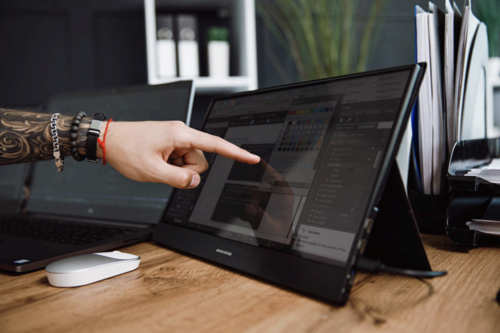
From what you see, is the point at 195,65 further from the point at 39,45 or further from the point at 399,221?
the point at 399,221

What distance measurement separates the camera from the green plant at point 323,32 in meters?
1.85

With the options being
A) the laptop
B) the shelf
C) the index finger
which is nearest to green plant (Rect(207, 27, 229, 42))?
the shelf

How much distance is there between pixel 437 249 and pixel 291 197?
269 mm

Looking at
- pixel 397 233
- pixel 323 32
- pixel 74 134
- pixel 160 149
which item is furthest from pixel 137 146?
pixel 323 32

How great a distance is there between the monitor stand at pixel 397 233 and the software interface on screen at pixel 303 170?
63mm

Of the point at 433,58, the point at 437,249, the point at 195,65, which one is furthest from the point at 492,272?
the point at 195,65

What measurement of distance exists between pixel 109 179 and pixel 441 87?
0.78m

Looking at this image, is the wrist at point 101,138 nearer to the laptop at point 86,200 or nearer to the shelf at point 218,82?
the laptop at point 86,200

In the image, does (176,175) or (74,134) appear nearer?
(176,175)

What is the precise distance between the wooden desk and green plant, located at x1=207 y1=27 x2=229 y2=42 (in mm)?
1497

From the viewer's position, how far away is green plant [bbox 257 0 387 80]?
185cm

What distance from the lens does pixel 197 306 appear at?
401 millimetres

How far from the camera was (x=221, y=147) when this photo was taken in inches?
20.6

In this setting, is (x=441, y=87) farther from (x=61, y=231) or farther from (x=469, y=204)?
(x=61, y=231)
